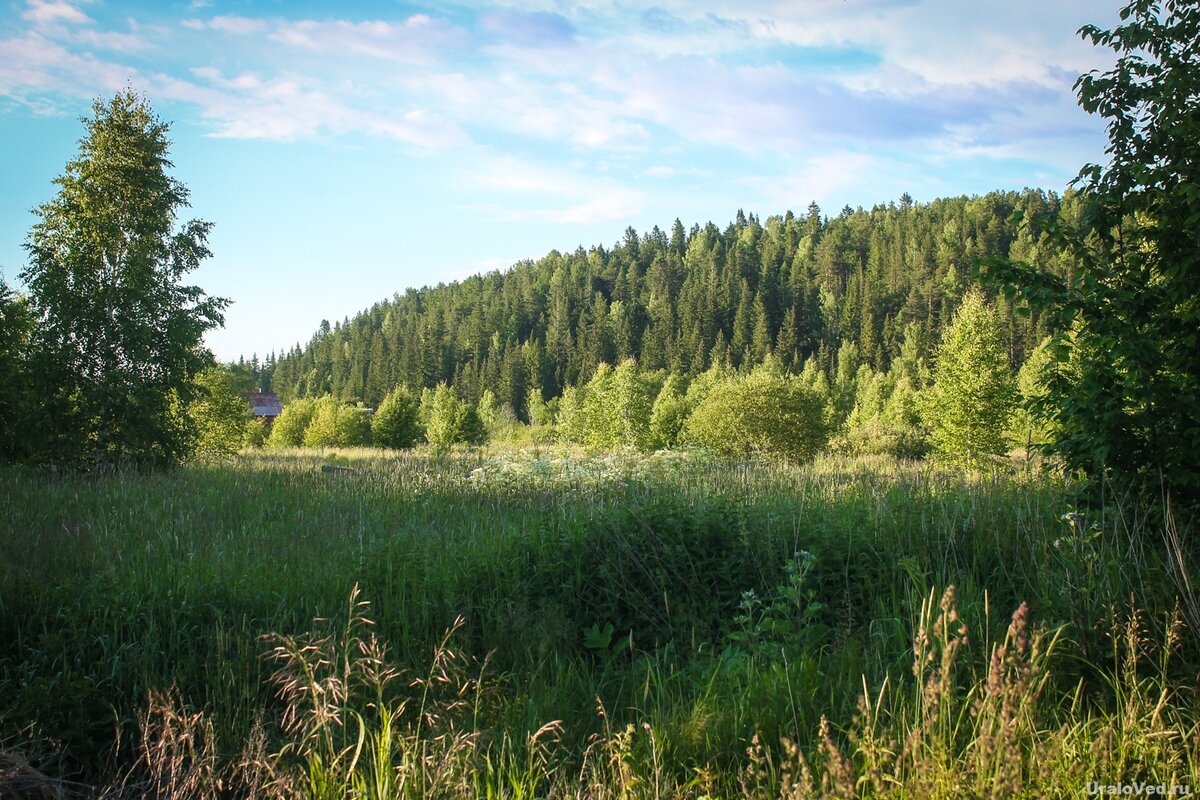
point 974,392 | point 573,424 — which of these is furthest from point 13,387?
point 573,424

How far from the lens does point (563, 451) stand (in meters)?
24.7

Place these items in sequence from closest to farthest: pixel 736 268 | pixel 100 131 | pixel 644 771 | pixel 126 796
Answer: pixel 644 771
pixel 126 796
pixel 100 131
pixel 736 268

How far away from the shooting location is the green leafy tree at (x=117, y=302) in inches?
478

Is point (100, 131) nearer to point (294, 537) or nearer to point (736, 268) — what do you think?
point (294, 537)

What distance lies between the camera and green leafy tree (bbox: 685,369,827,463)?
1099 inches

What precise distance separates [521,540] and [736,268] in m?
126

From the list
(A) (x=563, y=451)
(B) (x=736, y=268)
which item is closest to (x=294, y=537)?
(A) (x=563, y=451)

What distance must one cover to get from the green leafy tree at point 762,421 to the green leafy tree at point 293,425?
133 ft

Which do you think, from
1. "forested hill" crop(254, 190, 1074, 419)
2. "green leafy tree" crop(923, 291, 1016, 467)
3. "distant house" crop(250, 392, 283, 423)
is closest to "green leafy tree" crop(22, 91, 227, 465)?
"green leafy tree" crop(923, 291, 1016, 467)

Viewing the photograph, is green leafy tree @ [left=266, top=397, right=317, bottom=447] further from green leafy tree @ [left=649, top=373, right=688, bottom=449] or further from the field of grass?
the field of grass

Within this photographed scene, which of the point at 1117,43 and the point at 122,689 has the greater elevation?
the point at 1117,43

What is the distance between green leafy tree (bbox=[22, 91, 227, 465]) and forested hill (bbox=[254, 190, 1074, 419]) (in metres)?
77.3

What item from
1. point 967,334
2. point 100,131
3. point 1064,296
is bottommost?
point 1064,296

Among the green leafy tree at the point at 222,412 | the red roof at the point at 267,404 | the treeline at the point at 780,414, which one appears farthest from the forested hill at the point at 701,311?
the green leafy tree at the point at 222,412
